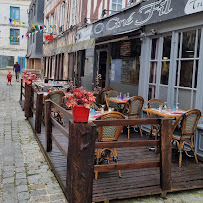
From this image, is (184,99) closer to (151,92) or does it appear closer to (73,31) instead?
(151,92)

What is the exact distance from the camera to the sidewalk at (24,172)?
3.59 metres

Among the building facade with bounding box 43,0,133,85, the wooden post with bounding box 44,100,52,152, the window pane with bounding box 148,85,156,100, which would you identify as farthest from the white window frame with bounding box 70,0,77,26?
the wooden post with bounding box 44,100,52,152

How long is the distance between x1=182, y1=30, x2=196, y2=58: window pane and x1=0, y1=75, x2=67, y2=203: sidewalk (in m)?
3.46

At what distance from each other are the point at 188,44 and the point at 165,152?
9.38ft

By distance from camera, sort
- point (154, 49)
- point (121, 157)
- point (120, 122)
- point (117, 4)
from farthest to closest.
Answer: point (117, 4) < point (154, 49) < point (121, 157) < point (120, 122)

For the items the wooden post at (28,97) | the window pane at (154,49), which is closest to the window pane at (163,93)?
the window pane at (154,49)

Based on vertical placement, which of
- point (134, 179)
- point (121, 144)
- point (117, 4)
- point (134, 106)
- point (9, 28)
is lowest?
point (134, 179)

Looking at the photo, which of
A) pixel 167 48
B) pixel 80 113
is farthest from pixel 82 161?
pixel 167 48

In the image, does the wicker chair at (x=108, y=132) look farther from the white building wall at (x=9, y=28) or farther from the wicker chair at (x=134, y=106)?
the white building wall at (x=9, y=28)

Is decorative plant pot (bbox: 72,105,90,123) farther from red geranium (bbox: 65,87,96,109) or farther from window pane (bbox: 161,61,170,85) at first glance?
window pane (bbox: 161,61,170,85)

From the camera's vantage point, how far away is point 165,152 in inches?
144

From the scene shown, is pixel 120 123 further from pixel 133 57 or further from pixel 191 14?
pixel 133 57

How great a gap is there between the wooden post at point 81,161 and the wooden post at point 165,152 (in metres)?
1.00

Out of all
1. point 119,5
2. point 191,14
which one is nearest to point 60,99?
point 191,14
